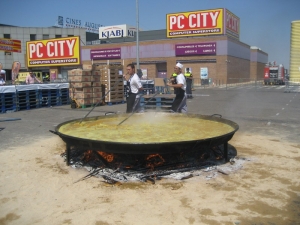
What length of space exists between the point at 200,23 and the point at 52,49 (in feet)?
69.1

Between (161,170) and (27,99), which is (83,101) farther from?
(161,170)

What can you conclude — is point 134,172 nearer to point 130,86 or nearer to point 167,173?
point 167,173

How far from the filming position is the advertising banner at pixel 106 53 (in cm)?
4378

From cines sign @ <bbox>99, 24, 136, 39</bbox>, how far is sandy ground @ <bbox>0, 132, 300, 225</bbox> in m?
47.2

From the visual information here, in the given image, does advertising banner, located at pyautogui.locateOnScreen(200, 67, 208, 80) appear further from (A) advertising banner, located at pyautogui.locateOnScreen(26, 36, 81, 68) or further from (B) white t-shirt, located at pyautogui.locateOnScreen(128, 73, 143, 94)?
(B) white t-shirt, located at pyautogui.locateOnScreen(128, 73, 143, 94)

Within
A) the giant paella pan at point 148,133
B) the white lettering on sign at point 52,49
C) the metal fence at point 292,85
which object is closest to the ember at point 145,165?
the giant paella pan at point 148,133

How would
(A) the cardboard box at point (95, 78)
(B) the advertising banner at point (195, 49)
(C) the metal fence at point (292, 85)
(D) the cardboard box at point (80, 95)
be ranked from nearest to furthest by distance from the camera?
(D) the cardboard box at point (80, 95) → (A) the cardboard box at point (95, 78) → (C) the metal fence at point (292, 85) → (B) the advertising banner at point (195, 49)

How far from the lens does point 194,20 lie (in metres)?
39.1

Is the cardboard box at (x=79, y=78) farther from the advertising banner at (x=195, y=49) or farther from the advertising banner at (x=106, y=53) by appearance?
the advertising banner at (x=106, y=53)

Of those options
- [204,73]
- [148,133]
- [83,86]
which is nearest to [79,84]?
[83,86]

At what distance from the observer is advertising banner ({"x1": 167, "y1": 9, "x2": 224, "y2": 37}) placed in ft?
125

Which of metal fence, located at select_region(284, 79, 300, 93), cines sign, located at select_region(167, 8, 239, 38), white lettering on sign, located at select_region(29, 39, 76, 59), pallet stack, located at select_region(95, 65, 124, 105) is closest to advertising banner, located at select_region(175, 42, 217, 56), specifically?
cines sign, located at select_region(167, 8, 239, 38)

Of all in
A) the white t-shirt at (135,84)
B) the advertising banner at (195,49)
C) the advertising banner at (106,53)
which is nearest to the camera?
the white t-shirt at (135,84)

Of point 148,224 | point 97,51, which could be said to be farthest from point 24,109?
point 97,51
